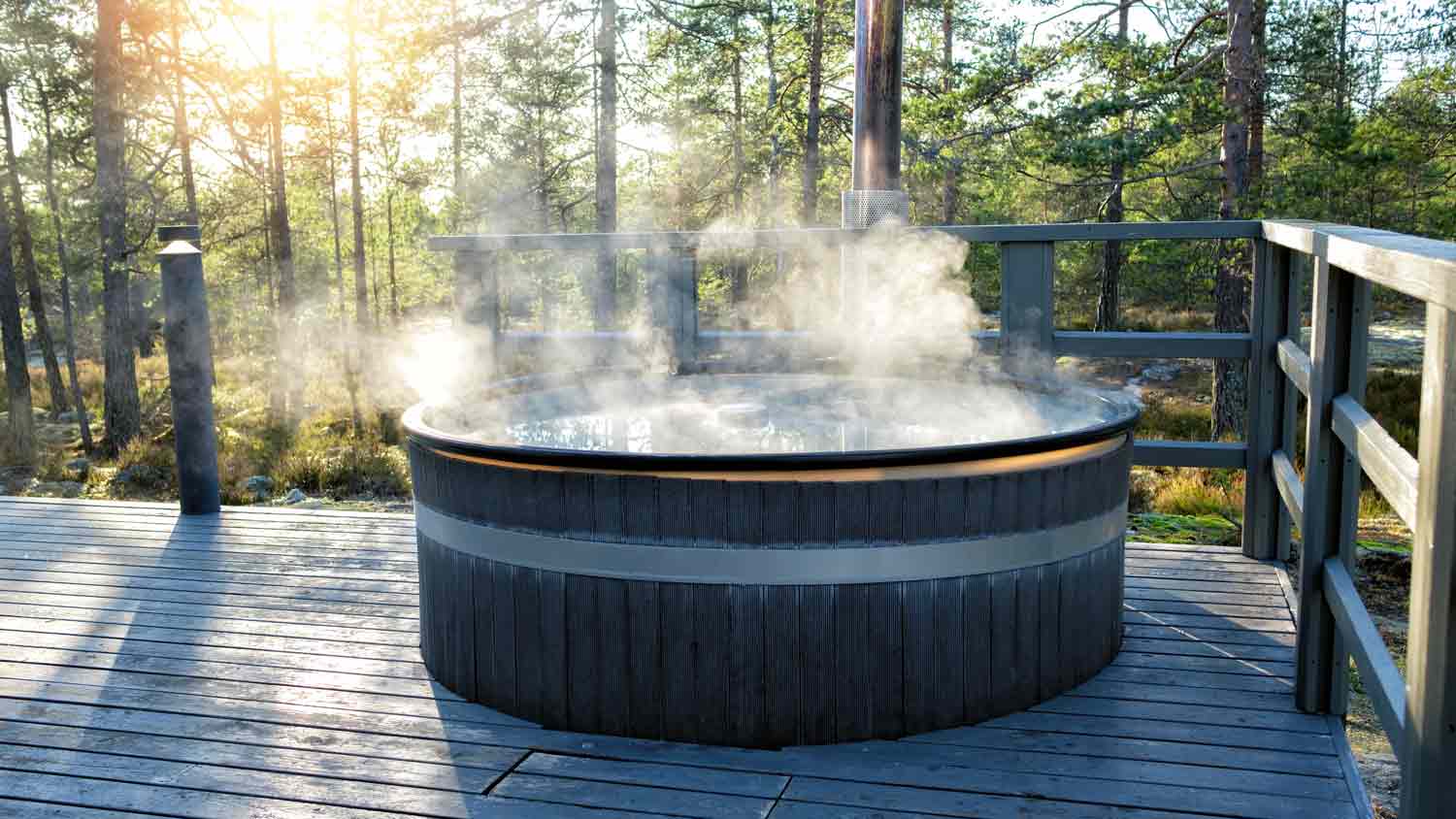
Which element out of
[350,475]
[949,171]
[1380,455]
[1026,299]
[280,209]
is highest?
[949,171]

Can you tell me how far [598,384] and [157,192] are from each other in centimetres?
1456

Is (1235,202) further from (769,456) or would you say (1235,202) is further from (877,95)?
(769,456)

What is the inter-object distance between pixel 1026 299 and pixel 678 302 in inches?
53.5

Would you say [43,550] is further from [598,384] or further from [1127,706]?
[1127,706]

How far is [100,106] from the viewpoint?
12.2 m

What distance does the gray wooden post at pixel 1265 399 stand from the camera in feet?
12.4

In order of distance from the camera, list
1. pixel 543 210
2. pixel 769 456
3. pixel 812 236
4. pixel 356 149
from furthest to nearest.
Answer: pixel 543 210, pixel 356 149, pixel 812 236, pixel 769 456

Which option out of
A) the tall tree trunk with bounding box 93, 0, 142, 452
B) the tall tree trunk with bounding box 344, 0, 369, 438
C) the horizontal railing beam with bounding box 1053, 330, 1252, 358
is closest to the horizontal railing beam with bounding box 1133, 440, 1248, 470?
the horizontal railing beam with bounding box 1053, 330, 1252, 358

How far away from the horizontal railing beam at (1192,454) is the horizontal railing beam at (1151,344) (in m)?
0.31

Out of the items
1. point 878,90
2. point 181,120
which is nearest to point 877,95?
point 878,90

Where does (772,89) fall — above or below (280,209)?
above

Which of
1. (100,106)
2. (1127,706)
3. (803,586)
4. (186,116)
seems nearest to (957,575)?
(803,586)

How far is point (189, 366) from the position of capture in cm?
482

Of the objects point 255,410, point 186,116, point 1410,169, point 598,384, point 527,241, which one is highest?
point 186,116
